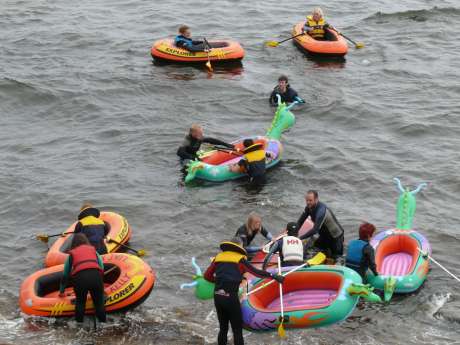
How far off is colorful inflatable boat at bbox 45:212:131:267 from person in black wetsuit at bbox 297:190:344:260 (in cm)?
327

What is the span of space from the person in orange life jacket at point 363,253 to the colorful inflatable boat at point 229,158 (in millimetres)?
4961

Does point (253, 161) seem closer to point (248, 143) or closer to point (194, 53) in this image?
point (248, 143)

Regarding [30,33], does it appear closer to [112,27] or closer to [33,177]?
[112,27]

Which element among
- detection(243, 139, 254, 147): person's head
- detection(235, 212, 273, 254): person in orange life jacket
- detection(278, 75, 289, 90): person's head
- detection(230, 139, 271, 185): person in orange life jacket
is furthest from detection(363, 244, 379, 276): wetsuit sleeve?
detection(278, 75, 289, 90): person's head

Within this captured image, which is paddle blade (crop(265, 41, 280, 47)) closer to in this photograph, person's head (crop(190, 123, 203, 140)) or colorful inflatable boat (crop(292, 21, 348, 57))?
colorful inflatable boat (crop(292, 21, 348, 57))

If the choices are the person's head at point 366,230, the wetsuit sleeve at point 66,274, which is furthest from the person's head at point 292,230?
the wetsuit sleeve at point 66,274

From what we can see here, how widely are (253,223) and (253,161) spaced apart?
3.66 metres

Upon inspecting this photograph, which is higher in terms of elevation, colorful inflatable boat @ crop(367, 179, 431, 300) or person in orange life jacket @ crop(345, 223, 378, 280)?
person in orange life jacket @ crop(345, 223, 378, 280)

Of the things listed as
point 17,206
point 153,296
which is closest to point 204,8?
point 17,206

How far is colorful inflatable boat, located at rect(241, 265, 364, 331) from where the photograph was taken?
444 inches

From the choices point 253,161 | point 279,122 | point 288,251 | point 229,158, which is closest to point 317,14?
point 279,122

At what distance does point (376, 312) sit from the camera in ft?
41.5

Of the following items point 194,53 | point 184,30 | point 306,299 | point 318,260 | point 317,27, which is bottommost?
point 306,299

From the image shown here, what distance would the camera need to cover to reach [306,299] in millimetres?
12195
